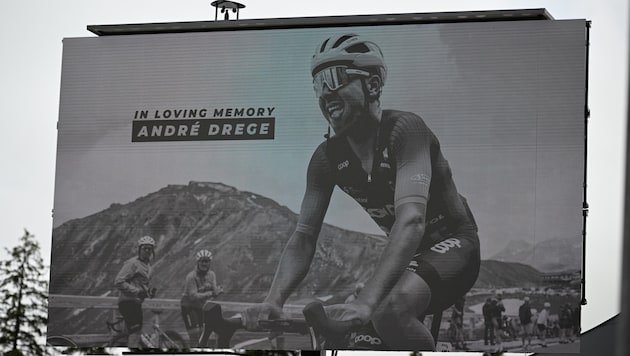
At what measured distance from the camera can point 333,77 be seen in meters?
10.6

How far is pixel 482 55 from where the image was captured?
1034cm

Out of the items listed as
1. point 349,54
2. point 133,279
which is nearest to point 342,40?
point 349,54

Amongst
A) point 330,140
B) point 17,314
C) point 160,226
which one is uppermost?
point 330,140

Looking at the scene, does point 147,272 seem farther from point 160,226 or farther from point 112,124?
point 112,124

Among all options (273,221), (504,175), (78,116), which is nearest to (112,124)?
(78,116)

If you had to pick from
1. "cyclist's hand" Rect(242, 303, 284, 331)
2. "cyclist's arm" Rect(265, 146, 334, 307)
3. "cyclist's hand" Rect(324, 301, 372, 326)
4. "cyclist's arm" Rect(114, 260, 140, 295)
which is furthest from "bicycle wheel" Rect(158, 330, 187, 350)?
"cyclist's hand" Rect(324, 301, 372, 326)

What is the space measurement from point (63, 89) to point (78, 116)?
11.9 inches

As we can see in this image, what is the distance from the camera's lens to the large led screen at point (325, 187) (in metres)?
10.1

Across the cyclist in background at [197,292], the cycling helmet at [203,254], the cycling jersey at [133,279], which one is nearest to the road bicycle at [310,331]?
the cyclist in background at [197,292]

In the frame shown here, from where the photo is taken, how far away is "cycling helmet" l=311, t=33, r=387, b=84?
1055cm

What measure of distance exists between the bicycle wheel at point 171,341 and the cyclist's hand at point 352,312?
1.42 meters

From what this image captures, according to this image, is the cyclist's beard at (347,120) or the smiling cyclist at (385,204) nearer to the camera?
the smiling cyclist at (385,204)

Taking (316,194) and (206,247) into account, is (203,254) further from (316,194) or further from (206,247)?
(316,194)

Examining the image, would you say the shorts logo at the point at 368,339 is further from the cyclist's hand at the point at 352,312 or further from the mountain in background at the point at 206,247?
the mountain in background at the point at 206,247
